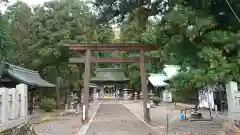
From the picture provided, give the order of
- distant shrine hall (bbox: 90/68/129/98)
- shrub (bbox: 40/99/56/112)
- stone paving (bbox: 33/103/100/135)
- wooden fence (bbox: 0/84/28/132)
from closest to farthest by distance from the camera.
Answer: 1. wooden fence (bbox: 0/84/28/132)
2. stone paving (bbox: 33/103/100/135)
3. shrub (bbox: 40/99/56/112)
4. distant shrine hall (bbox: 90/68/129/98)

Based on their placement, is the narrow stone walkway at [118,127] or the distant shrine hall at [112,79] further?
the distant shrine hall at [112,79]

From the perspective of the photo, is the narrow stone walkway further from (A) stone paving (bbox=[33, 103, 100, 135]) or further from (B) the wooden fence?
(B) the wooden fence

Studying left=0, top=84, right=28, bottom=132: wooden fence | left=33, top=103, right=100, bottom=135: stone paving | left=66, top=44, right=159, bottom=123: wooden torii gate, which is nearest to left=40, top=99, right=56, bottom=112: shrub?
left=33, top=103, right=100, bottom=135: stone paving

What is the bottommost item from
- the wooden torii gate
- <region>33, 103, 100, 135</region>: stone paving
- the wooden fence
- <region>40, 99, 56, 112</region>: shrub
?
<region>33, 103, 100, 135</region>: stone paving

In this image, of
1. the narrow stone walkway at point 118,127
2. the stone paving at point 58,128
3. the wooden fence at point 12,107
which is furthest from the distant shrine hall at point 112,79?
the wooden fence at point 12,107

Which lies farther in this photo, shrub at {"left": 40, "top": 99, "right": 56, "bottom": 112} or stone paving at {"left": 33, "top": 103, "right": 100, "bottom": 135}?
shrub at {"left": 40, "top": 99, "right": 56, "bottom": 112}

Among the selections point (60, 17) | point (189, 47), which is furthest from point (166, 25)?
A: point (60, 17)

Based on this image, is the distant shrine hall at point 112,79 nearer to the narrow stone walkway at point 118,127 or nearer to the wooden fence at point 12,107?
the narrow stone walkway at point 118,127

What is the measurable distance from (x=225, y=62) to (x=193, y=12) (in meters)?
1.34

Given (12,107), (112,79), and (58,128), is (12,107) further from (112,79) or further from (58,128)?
(112,79)

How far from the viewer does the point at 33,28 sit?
28.3m

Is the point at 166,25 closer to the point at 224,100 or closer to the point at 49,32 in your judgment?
the point at 224,100

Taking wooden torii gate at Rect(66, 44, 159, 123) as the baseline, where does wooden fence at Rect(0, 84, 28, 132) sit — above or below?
below

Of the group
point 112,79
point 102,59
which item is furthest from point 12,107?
point 112,79
